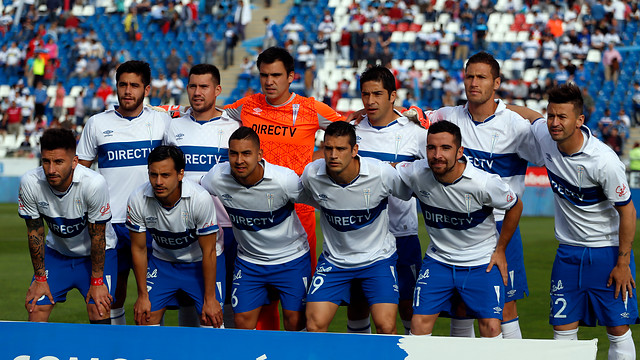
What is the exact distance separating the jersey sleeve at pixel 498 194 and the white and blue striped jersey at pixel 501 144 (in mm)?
585

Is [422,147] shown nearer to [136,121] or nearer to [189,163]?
[189,163]

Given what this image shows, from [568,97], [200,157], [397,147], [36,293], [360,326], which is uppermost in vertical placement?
[568,97]

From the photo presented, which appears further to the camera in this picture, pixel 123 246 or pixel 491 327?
pixel 123 246

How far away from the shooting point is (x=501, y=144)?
20.8 feet

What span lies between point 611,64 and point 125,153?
20276 millimetres

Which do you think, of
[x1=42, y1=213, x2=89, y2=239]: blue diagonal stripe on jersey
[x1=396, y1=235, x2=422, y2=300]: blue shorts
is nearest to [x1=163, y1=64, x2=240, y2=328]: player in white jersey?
[x1=42, y1=213, x2=89, y2=239]: blue diagonal stripe on jersey

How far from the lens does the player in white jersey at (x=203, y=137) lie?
659 cm

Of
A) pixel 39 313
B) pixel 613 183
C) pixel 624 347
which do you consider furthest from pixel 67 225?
pixel 624 347

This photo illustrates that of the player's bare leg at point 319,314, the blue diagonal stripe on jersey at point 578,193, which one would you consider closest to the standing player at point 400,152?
the player's bare leg at point 319,314

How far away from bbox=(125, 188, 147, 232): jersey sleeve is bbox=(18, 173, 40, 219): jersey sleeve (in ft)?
2.53

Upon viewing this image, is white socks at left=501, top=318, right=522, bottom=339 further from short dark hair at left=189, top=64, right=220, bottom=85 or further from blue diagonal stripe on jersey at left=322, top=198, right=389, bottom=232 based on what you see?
short dark hair at left=189, top=64, right=220, bottom=85

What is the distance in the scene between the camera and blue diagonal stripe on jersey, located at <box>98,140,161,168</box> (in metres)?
6.62

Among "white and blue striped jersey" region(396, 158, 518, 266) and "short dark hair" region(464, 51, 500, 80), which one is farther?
"short dark hair" region(464, 51, 500, 80)

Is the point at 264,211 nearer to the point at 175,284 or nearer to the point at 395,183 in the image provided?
the point at 175,284
